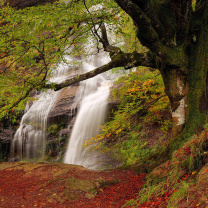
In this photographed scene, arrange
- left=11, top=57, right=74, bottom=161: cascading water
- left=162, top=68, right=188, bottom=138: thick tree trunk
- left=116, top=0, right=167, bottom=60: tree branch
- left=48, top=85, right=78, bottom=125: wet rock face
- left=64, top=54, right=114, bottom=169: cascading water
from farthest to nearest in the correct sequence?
1. left=11, top=57, right=74, bottom=161: cascading water
2. left=48, top=85, right=78, bottom=125: wet rock face
3. left=64, top=54, right=114, bottom=169: cascading water
4. left=162, top=68, right=188, bottom=138: thick tree trunk
5. left=116, top=0, right=167, bottom=60: tree branch

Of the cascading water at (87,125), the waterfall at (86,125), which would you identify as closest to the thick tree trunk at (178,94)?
the cascading water at (87,125)

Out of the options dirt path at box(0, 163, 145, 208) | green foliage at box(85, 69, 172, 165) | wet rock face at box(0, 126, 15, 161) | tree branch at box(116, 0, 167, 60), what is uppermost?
tree branch at box(116, 0, 167, 60)

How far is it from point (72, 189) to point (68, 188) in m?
0.11

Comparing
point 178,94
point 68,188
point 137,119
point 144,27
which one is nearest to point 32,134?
point 137,119

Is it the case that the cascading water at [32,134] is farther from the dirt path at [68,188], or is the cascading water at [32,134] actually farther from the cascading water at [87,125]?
the dirt path at [68,188]

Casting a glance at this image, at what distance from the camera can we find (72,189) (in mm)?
4469

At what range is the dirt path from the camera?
154 inches

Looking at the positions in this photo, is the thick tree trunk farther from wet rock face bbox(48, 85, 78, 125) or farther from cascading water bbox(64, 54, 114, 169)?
wet rock face bbox(48, 85, 78, 125)

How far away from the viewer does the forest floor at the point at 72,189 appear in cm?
386

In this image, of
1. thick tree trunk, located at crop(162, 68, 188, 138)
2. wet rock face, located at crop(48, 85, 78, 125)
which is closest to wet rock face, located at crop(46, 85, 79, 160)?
wet rock face, located at crop(48, 85, 78, 125)

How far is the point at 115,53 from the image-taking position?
222 inches

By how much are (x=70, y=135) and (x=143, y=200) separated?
29.8ft

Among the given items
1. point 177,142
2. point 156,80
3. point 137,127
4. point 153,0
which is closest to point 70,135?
point 137,127

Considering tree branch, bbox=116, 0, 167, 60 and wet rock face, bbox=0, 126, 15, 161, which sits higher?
tree branch, bbox=116, 0, 167, 60
